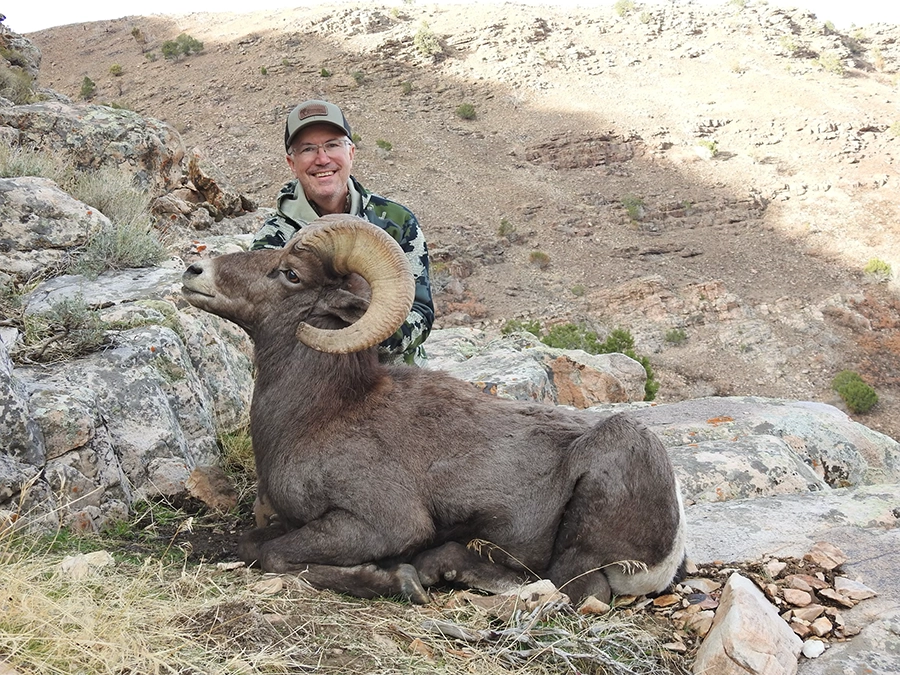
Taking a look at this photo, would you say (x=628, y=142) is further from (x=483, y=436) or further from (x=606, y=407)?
(x=483, y=436)

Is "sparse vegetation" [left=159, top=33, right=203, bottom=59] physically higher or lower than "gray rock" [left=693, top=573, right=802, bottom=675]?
lower

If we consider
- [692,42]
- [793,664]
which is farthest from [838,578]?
[692,42]

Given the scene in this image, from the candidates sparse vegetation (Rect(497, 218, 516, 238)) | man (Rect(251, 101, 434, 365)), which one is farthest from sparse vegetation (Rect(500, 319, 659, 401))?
man (Rect(251, 101, 434, 365))

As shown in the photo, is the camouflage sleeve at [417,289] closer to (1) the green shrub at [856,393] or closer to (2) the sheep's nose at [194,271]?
(2) the sheep's nose at [194,271]

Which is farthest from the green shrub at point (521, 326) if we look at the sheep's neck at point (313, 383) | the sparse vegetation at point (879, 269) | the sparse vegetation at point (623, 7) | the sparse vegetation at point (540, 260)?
the sparse vegetation at point (623, 7)

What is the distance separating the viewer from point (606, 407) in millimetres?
9891

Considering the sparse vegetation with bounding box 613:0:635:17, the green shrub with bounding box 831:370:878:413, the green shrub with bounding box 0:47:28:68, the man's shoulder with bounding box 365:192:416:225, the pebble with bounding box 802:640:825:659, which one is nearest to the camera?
the pebble with bounding box 802:640:825:659

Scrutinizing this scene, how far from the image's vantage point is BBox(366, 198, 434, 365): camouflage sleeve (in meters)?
6.18

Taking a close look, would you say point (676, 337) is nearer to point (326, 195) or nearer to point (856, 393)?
point (856, 393)

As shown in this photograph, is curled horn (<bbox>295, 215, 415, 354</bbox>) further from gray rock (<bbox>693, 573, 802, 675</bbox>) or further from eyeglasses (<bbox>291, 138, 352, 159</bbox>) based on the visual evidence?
gray rock (<bbox>693, 573, 802, 675</bbox>)

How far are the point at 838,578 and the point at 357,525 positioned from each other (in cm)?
282

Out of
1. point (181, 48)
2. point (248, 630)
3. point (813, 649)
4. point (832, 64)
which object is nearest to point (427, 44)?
point (181, 48)

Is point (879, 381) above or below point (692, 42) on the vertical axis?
below

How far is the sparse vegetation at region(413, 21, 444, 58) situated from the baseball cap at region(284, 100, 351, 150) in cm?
4566
